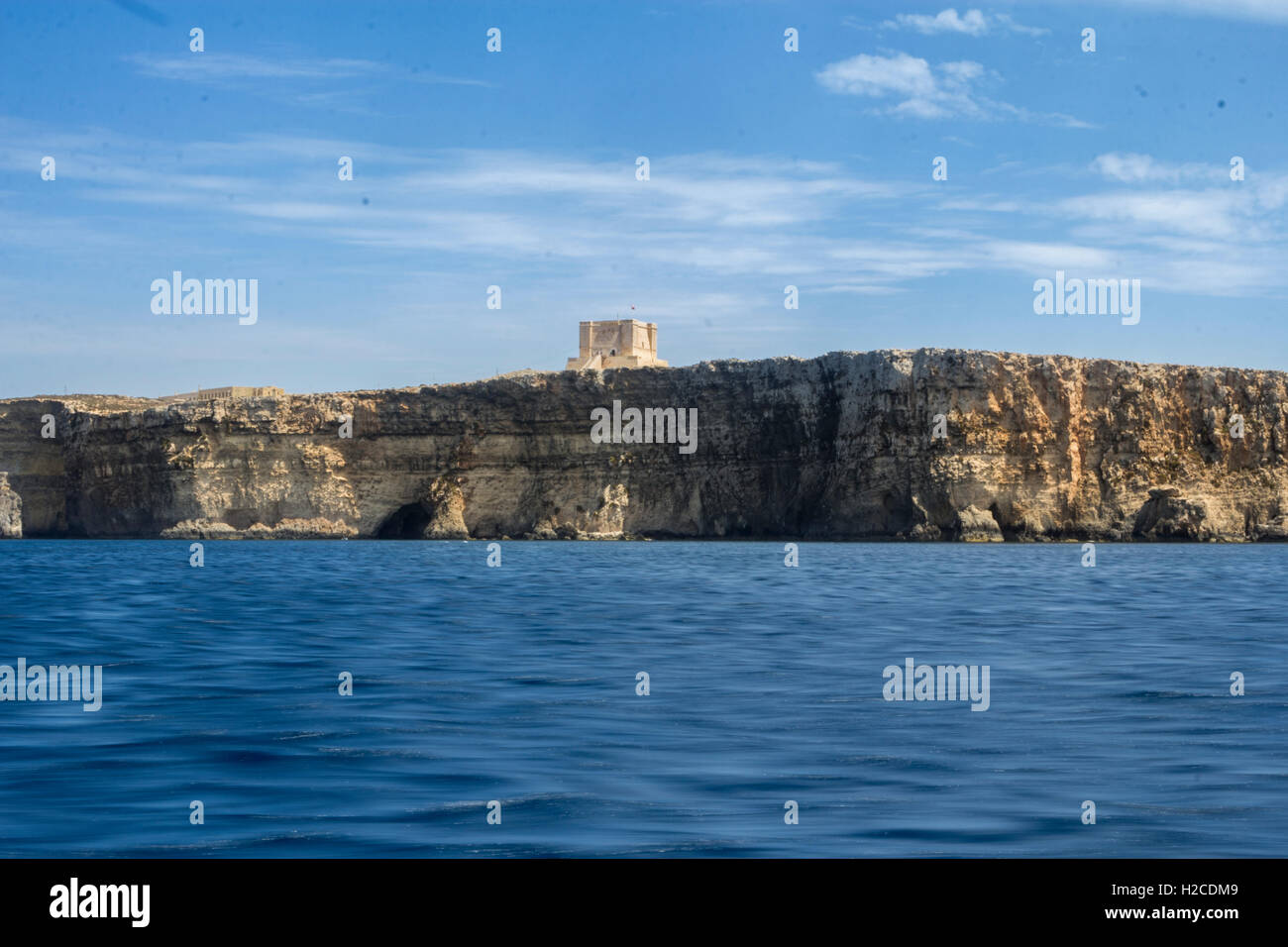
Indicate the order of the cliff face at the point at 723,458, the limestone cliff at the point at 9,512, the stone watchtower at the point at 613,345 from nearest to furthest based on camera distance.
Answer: the cliff face at the point at 723,458, the limestone cliff at the point at 9,512, the stone watchtower at the point at 613,345

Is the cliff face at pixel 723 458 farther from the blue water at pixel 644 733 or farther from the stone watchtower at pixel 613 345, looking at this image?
the blue water at pixel 644 733

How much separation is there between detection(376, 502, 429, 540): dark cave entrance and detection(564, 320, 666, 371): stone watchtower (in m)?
21.1

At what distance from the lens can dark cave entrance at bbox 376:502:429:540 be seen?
85.0 meters

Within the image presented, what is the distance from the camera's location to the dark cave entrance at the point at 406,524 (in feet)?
279

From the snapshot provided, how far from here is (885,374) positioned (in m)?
73.0

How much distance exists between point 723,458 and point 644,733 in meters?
69.0

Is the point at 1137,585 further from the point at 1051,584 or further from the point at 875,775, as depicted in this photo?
the point at 875,775

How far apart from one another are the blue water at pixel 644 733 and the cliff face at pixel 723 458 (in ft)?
154

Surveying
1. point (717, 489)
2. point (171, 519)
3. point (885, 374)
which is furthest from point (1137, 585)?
point (171, 519)

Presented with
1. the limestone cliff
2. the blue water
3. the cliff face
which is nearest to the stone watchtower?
the cliff face

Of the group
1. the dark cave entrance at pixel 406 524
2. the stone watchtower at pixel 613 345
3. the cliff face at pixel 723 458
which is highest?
the stone watchtower at pixel 613 345

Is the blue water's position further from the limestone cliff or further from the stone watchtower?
the stone watchtower

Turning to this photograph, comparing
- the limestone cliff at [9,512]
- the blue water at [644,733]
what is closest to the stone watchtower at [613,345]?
the limestone cliff at [9,512]

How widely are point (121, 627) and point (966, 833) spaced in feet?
58.3
